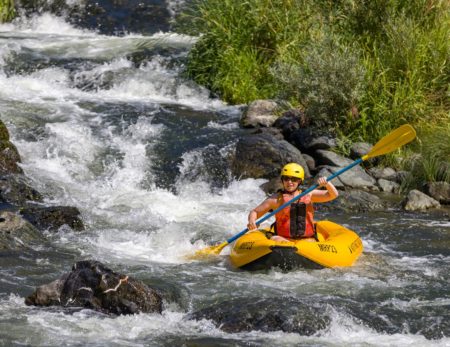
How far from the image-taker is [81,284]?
6027 mm

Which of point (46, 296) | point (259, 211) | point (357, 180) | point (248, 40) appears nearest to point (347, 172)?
point (357, 180)

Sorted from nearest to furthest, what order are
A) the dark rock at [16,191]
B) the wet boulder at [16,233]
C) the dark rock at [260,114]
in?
1. the wet boulder at [16,233]
2. the dark rock at [16,191]
3. the dark rock at [260,114]

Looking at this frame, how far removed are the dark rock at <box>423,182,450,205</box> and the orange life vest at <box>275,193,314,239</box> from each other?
2822mm

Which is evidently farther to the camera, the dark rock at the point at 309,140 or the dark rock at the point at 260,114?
the dark rock at the point at 260,114

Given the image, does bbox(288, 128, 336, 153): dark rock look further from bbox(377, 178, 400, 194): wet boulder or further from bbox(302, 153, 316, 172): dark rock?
bbox(377, 178, 400, 194): wet boulder

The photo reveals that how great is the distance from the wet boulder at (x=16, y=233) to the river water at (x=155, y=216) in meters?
0.14

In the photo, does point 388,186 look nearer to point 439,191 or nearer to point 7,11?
point 439,191

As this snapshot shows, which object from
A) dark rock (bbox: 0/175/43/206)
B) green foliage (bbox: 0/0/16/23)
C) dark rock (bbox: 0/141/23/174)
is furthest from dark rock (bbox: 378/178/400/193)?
green foliage (bbox: 0/0/16/23)

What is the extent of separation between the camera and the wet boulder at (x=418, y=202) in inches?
378

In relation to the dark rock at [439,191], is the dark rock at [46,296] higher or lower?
higher

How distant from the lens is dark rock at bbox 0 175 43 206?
8844 mm

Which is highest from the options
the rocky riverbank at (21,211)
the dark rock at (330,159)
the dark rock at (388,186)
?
the rocky riverbank at (21,211)

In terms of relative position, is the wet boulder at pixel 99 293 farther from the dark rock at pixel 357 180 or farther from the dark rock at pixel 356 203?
the dark rock at pixel 357 180

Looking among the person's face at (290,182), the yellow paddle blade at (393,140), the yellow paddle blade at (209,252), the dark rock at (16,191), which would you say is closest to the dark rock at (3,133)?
the dark rock at (16,191)
